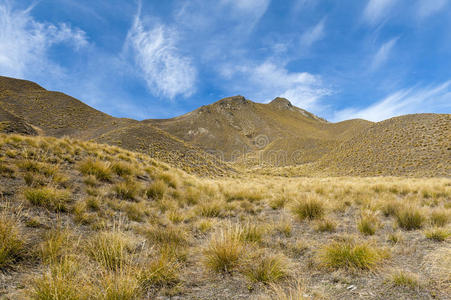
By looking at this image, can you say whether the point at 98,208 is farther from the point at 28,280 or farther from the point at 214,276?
the point at 214,276

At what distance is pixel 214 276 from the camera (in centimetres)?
277

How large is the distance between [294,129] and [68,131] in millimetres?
108433

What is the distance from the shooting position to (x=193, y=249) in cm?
351

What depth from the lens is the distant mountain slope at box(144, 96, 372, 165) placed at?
72.8 m

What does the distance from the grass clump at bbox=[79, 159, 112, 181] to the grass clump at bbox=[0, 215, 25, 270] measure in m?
4.16

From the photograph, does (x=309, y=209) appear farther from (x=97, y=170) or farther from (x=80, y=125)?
(x=80, y=125)

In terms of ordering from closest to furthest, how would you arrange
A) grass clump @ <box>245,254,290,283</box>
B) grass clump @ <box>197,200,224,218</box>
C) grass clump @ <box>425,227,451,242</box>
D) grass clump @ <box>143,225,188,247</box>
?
grass clump @ <box>245,254,290,283</box>, grass clump @ <box>143,225,188,247</box>, grass clump @ <box>425,227,451,242</box>, grass clump @ <box>197,200,224,218</box>

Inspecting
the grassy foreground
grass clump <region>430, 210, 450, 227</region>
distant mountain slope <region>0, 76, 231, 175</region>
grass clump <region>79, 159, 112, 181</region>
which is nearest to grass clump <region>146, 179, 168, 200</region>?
the grassy foreground

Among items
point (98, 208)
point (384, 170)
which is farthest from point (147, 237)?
point (384, 170)

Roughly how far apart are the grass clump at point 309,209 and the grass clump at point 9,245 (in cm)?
546

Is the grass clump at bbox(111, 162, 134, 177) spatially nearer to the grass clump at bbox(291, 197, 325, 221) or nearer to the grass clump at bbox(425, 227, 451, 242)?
the grass clump at bbox(291, 197, 325, 221)

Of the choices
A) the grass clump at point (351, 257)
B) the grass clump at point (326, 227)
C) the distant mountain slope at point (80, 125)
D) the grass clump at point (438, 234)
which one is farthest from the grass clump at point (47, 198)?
the distant mountain slope at point (80, 125)

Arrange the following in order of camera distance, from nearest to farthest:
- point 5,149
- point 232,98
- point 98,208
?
point 98,208, point 5,149, point 232,98

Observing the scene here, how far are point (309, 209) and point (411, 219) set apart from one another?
2.18 metres
